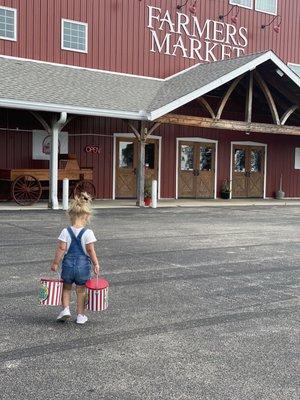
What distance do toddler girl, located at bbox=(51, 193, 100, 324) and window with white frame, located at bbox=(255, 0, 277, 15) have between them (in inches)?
844

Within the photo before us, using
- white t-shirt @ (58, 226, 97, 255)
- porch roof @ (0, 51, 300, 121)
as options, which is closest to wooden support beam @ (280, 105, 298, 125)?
porch roof @ (0, 51, 300, 121)

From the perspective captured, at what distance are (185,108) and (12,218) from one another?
10.7 m

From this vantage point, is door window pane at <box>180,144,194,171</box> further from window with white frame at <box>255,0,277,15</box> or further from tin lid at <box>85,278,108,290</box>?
tin lid at <box>85,278,108,290</box>

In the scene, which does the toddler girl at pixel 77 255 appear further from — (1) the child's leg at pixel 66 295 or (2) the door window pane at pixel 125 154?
(2) the door window pane at pixel 125 154

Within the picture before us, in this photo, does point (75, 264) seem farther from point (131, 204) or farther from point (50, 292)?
point (131, 204)

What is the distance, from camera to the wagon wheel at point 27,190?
1664cm

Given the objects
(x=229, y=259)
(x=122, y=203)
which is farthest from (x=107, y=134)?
(x=229, y=259)

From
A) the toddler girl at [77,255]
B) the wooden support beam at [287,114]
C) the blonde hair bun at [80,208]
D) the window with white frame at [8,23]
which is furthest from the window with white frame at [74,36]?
the toddler girl at [77,255]

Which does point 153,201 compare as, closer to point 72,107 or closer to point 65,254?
point 72,107

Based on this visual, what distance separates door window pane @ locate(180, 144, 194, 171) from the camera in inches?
883

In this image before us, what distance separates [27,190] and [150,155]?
6313mm

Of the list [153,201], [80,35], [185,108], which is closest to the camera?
[153,201]

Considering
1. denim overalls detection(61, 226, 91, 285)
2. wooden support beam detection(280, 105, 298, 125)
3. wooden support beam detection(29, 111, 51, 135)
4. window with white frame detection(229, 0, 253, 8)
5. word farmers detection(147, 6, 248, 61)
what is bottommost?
denim overalls detection(61, 226, 91, 285)

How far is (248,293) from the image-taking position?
656cm
